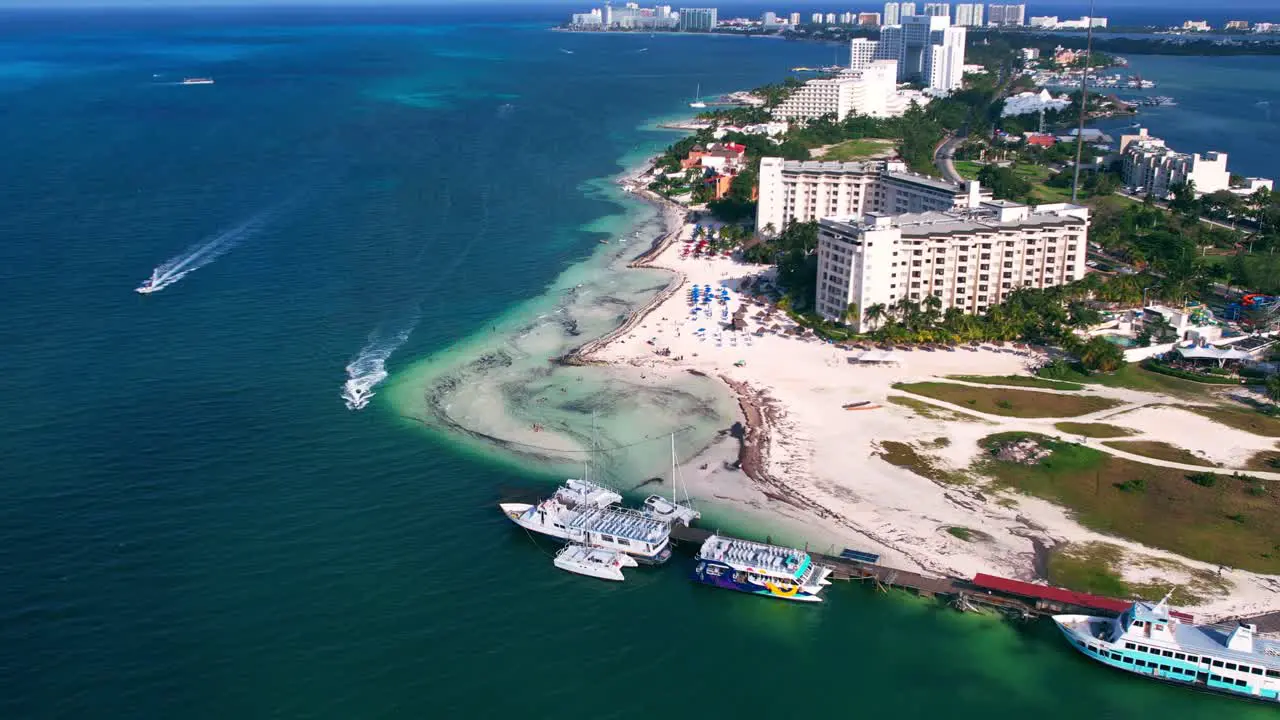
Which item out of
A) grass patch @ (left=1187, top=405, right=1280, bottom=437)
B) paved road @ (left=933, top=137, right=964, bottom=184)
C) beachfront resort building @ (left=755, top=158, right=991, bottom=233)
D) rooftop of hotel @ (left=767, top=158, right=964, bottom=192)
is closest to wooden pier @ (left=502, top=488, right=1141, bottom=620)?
grass patch @ (left=1187, top=405, right=1280, bottom=437)

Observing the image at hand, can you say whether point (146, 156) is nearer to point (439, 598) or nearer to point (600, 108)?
point (600, 108)

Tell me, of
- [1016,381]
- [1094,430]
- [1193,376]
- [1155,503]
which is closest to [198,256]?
[1016,381]

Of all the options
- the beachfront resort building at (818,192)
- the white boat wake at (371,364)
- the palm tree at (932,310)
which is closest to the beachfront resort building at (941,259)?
the palm tree at (932,310)

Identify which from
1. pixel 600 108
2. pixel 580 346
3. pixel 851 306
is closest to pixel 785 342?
pixel 851 306

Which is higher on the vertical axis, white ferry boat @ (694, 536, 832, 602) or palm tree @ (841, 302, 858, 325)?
palm tree @ (841, 302, 858, 325)

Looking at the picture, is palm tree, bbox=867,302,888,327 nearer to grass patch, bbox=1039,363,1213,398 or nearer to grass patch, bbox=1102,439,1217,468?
grass patch, bbox=1039,363,1213,398
